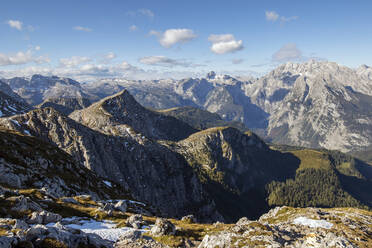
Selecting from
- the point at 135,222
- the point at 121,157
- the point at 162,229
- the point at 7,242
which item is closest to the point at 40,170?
the point at 135,222

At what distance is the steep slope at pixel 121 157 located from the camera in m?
141

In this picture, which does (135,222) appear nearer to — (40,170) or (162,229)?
(162,229)

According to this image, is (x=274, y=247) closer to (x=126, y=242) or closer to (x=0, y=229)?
(x=126, y=242)

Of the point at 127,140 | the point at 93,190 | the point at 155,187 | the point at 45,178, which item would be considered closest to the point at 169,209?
the point at 155,187

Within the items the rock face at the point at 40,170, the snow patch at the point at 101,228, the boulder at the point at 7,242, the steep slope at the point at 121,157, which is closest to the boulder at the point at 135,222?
the snow patch at the point at 101,228

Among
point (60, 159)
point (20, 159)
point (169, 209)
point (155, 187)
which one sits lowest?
point (169, 209)

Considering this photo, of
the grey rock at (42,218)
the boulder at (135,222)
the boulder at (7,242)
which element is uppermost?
the boulder at (7,242)

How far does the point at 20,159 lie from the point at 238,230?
64560mm

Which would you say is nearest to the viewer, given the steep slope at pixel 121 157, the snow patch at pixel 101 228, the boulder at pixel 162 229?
the snow patch at pixel 101 228

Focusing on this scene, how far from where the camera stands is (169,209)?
6875 inches

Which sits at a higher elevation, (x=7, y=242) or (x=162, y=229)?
(x=7, y=242)

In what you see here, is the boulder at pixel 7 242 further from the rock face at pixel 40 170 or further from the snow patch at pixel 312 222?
the snow patch at pixel 312 222

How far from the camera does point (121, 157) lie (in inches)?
6560

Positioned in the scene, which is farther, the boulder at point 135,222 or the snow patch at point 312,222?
the snow patch at point 312,222
